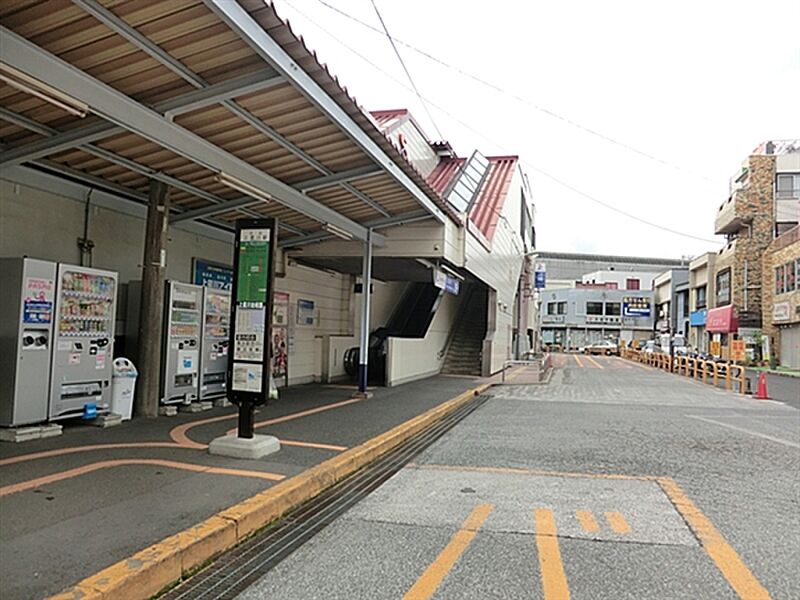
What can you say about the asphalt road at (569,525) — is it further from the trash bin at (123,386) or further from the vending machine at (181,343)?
the trash bin at (123,386)

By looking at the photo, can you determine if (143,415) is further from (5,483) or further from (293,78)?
(293,78)

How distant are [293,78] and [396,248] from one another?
839 cm

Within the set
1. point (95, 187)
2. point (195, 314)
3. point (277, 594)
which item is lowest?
point (277, 594)

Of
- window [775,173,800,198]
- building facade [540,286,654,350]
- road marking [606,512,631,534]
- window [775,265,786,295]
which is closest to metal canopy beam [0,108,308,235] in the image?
road marking [606,512,631,534]

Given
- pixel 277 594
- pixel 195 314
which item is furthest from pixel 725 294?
pixel 277 594

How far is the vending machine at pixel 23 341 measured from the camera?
703cm

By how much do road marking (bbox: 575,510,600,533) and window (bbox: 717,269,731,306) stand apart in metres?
49.5

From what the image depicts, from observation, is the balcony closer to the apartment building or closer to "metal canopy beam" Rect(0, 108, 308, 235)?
the apartment building

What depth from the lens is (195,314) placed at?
10.0m

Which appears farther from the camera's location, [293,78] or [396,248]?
[396,248]

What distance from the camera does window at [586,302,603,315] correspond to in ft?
270

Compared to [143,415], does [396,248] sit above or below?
above

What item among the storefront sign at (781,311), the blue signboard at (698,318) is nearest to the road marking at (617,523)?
the storefront sign at (781,311)

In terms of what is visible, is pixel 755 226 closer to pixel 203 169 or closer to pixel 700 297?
pixel 700 297
